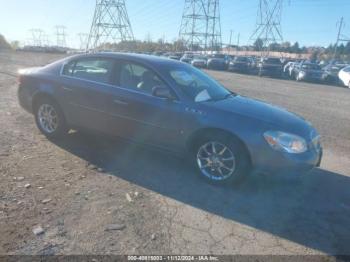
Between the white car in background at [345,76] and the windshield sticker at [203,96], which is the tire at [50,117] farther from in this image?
the white car in background at [345,76]

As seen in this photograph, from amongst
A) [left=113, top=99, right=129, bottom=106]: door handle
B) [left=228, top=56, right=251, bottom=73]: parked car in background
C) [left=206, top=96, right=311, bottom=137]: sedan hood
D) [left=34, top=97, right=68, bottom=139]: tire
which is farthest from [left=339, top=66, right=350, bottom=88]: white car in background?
[left=34, top=97, right=68, bottom=139]: tire

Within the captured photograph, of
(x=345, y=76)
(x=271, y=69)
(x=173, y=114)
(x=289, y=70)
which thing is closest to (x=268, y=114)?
(x=173, y=114)

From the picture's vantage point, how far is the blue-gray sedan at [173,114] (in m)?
4.29

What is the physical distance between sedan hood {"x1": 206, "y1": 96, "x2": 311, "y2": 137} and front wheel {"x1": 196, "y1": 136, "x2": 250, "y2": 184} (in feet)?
1.46

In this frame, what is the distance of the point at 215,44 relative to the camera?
60188 mm

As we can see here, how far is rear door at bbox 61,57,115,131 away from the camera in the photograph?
523 centimetres

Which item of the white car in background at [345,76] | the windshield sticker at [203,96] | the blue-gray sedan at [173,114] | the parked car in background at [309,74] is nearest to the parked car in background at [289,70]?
the parked car in background at [309,74]

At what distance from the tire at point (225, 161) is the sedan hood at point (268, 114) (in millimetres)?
414

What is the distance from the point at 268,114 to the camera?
4648mm

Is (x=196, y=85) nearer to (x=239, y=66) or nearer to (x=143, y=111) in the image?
(x=143, y=111)

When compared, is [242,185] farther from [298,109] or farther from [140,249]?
[298,109]

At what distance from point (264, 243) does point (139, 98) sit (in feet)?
8.48

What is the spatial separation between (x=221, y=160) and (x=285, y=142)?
33.0 inches

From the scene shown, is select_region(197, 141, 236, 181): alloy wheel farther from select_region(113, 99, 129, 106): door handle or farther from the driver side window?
select_region(113, 99, 129, 106): door handle
